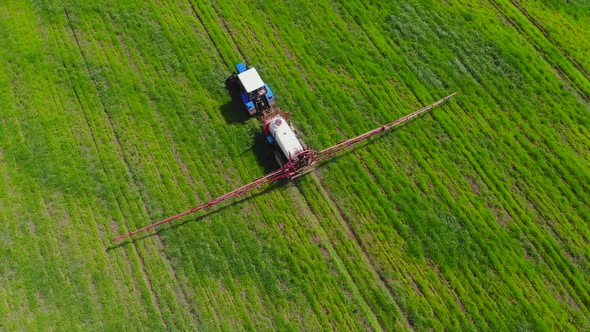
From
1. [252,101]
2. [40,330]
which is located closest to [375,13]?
[252,101]

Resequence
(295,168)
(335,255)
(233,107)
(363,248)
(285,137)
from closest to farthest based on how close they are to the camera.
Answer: (335,255)
(363,248)
(285,137)
(295,168)
(233,107)

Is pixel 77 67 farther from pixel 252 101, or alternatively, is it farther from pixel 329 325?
pixel 329 325

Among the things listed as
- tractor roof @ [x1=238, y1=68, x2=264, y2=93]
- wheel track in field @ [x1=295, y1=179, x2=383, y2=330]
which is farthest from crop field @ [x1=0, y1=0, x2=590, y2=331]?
tractor roof @ [x1=238, y1=68, x2=264, y2=93]

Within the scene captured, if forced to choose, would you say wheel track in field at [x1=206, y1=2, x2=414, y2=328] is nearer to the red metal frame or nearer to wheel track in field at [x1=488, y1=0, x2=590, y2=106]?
the red metal frame

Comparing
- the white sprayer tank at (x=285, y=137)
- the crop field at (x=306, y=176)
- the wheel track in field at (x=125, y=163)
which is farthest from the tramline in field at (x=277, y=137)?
the wheel track in field at (x=125, y=163)

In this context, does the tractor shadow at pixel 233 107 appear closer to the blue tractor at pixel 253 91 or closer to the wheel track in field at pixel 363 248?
the blue tractor at pixel 253 91

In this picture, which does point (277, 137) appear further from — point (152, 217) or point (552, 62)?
point (552, 62)

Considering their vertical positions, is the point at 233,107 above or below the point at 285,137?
above

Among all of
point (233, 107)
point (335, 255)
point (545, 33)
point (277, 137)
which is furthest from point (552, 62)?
point (233, 107)
